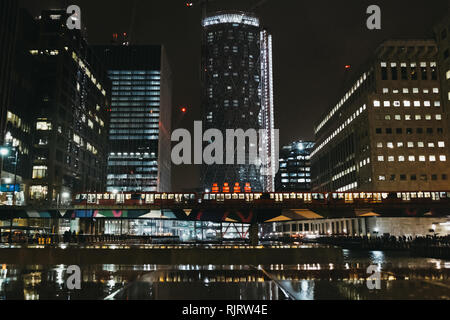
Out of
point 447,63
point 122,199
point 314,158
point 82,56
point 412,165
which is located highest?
point 82,56

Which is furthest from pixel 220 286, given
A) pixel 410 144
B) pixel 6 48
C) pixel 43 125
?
pixel 410 144

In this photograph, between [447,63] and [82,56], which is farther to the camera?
[82,56]

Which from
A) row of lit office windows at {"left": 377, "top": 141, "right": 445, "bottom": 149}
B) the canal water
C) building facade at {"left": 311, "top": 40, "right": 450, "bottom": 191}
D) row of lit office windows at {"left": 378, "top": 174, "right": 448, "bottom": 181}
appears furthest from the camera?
row of lit office windows at {"left": 377, "top": 141, "right": 445, "bottom": 149}

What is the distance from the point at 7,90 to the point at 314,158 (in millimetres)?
112104

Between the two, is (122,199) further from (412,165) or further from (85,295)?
(412,165)

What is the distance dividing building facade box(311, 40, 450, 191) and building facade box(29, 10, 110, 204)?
239 feet

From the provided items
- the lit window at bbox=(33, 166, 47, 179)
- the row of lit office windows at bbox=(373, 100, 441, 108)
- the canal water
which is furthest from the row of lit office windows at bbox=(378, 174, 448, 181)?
the canal water

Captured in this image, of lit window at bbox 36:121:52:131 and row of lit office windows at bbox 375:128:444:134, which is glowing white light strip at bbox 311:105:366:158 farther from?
lit window at bbox 36:121:52:131

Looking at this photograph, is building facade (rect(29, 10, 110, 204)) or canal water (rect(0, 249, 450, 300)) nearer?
canal water (rect(0, 249, 450, 300))

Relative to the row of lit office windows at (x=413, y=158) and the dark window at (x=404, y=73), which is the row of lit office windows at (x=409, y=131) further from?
the dark window at (x=404, y=73)

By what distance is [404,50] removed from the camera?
334 ft

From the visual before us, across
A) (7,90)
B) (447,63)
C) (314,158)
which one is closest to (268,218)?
(7,90)

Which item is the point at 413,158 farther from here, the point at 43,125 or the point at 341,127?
Answer: the point at 43,125

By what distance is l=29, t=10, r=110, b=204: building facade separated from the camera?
89562 mm
